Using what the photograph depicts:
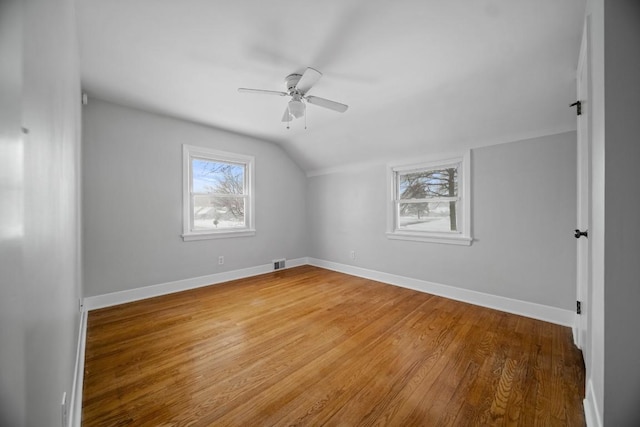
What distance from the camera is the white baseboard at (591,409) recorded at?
47.7 inches

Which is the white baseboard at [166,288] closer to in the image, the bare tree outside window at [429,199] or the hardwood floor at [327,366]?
the hardwood floor at [327,366]

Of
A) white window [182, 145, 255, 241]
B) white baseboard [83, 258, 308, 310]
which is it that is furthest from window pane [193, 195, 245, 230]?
white baseboard [83, 258, 308, 310]

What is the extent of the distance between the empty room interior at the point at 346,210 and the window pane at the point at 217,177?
0.04 meters

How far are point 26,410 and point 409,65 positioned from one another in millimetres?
2726

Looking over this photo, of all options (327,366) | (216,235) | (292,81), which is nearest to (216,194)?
(216,235)

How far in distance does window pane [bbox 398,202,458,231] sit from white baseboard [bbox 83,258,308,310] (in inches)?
100

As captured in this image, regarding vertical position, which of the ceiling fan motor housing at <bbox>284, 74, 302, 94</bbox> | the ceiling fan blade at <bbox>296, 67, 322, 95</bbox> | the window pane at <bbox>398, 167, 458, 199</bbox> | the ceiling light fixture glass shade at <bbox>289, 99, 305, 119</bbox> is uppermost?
the ceiling fan motor housing at <bbox>284, 74, 302, 94</bbox>

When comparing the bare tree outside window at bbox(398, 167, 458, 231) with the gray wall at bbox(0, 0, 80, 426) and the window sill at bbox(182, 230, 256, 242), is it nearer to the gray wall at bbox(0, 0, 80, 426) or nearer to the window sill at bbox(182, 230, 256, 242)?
the window sill at bbox(182, 230, 256, 242)

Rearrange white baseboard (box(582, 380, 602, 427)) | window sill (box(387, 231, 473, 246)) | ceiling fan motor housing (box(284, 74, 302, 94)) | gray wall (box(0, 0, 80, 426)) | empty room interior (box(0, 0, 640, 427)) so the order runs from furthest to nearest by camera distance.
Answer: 1. window sill (box(387, 231, 473, 246))
2. ceiling fan motor housing (box(284, 74, 302, 94))
3. white baseboard (box(582, 380, 602, 427))
4. empty room interior (box(0, 0, 640, 427))
5. gray wall (box(0, 0, 80, 426))

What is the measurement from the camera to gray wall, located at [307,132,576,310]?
2.53m

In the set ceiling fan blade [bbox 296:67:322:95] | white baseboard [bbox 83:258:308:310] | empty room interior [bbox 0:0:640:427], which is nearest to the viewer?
empty room interior [bbox 0:0:640:427]

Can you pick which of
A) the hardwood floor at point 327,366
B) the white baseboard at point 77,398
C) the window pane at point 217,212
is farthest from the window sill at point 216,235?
the white baseboard at point 77,398

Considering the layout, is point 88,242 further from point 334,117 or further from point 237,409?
point 334,117

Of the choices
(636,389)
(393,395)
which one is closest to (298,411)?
(393,395)
